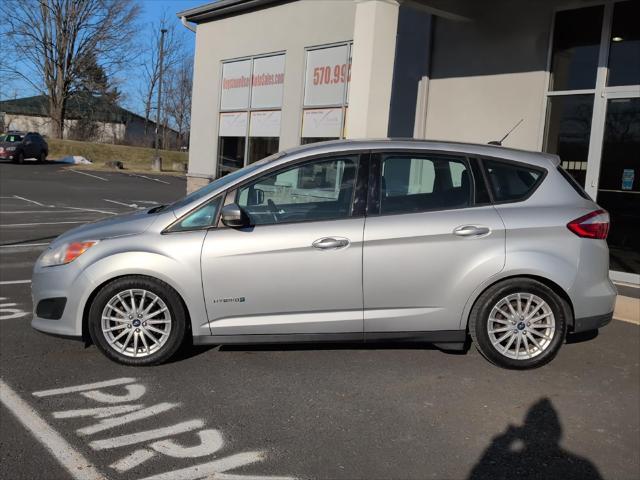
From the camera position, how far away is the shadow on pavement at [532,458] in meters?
3.39

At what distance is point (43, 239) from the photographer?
1084 cm

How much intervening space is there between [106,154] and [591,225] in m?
44.4

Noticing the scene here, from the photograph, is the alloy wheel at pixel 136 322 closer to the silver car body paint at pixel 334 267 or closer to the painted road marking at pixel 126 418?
the silver car body paint at pixel 334 267

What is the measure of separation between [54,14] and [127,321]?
162 ft

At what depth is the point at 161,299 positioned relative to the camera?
4.57 m

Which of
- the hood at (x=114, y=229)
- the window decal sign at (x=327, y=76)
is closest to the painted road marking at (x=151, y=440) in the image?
the hood at (x=114, y=229)

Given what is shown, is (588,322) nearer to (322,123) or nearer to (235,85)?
(322,123)

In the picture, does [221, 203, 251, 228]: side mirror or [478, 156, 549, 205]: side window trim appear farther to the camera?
[478, 156, 549, 205]: side window trim

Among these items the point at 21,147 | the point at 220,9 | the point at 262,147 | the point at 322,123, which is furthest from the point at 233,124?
the point at 21,147

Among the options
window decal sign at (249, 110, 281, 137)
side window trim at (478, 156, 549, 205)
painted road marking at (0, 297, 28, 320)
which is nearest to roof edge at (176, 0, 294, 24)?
window decal sign at (249, 110, 281, 137)

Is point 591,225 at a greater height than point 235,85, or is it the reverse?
point 235,85

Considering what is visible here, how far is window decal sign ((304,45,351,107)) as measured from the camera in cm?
1186

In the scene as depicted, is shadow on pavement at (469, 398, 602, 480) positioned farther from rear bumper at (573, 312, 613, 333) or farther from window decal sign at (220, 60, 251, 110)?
window decal sign at (220, 60, 251, 110)

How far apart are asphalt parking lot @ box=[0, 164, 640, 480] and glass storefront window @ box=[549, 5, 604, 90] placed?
4143mm
